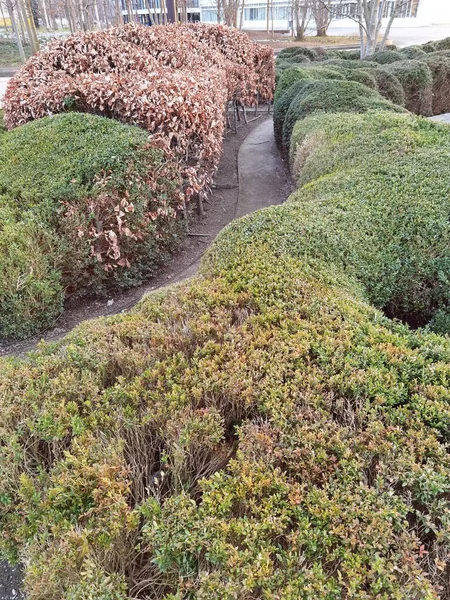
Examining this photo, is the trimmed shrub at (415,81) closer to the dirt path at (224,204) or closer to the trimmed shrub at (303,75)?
the trimmed shrub at (303,75)

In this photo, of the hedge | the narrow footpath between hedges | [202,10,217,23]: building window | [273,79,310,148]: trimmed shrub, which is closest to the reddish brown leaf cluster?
the hedge

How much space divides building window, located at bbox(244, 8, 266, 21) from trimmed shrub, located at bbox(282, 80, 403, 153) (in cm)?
4145

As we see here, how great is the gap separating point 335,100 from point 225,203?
105 inches

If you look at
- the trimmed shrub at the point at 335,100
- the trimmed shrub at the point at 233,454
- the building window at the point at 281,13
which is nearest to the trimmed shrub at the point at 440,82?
the trimmed shrub at the point at 335,100

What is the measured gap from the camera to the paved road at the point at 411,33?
33.6 metres

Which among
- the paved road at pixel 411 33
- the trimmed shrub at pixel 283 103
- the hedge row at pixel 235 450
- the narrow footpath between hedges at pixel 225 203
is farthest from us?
the paved road at pixel 411 33

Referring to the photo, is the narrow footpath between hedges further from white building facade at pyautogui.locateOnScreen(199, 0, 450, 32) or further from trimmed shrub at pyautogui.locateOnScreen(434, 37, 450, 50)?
white building facade at pyautogui.locateOnScreen(199, 0, 450, 32)

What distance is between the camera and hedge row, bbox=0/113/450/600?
1630mm

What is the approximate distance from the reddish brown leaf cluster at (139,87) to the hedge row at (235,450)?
3734 millimetres

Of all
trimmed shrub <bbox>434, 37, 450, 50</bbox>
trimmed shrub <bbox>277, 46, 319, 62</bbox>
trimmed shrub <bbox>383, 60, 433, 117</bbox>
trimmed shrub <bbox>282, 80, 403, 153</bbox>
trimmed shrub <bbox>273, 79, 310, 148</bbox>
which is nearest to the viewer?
trimmed shrub <bbox>282, 80, 403, 153</bbox>

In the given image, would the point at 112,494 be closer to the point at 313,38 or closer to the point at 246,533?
the point at 246,533

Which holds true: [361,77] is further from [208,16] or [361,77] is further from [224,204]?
[208,16]

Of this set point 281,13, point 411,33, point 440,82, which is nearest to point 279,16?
point 281,13

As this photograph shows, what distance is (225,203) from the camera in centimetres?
803
